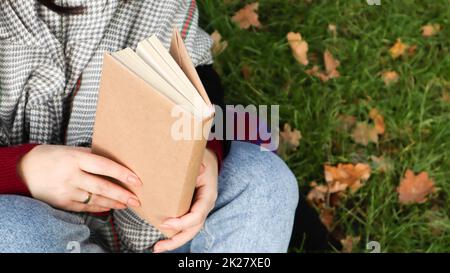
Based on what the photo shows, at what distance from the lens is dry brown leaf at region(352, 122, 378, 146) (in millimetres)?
1657

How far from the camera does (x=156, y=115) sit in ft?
2.56

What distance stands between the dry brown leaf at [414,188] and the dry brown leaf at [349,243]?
0.18 metres

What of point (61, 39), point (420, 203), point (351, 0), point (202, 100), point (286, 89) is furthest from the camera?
point (351, 0)

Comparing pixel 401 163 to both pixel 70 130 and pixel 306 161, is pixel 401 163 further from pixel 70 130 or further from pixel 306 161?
pixel 70 130

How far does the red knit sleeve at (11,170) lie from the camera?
950mm

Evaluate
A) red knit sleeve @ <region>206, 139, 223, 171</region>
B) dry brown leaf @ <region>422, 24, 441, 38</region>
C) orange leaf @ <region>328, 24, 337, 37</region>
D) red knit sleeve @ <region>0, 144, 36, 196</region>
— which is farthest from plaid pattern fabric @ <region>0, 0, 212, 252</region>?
dry brown leaf @ <region>422, 24, 441, 38</region>

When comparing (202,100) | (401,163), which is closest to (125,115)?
(202,100)

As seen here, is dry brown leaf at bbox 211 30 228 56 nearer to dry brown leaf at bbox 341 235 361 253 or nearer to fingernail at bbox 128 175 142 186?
dry brown leaf at bbox 341 235 361 253

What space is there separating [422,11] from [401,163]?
1.87 feet

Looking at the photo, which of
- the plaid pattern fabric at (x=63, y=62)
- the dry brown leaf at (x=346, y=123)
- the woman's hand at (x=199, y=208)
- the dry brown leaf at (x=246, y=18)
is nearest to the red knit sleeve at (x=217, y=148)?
the woman's hand at (x=199, y=208)

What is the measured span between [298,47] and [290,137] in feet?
1.04

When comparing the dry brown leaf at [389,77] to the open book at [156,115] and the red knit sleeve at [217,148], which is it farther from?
the open book at [156,115]

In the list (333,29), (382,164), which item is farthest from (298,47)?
(382,164)

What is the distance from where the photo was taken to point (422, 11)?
1.87 m
